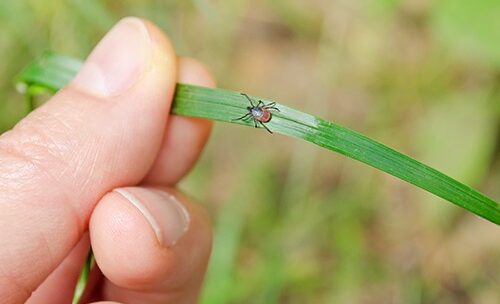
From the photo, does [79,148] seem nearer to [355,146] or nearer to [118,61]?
[118,61]

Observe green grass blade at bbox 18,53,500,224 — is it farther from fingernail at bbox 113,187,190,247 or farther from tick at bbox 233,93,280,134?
fingernail at bbox 113,187,190,247

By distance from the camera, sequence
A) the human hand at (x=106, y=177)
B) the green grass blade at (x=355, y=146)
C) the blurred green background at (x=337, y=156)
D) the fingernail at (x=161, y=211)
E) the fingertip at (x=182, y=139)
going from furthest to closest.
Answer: the blurred green background at (x=337, y=156)
the fingertip at (x=182, y=139)
the fingernail at (x=161, y=211)
the human hand at (x=106, y=177)
the green grass blade at (x=355, y=146)

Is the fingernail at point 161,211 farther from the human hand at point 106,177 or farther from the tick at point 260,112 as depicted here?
the tick at point 260,112

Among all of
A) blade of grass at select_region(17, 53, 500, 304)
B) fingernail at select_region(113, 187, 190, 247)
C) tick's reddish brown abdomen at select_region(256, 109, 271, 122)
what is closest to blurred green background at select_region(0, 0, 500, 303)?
fingernail at select_region(113, 187, 190, 247)

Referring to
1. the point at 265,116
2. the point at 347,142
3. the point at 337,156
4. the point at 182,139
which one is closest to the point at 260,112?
the point at 265,116

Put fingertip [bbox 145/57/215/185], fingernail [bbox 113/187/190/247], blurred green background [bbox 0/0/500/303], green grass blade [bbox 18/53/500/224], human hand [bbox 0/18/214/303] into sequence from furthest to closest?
blurred green background [bbox 0/0/500/303]
fingertip [bbox 145/57/215/185]
fingernail [bbox 113/187/190/247]
human hand [bbox 0/18/214/303]
green grass blade [bbox 18/53/500/224]

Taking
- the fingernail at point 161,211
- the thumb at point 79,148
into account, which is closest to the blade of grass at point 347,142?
the thumb at point 79,148

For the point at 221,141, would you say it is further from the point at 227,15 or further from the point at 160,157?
the point at 160,157
